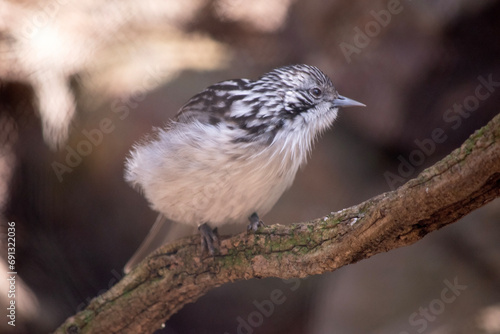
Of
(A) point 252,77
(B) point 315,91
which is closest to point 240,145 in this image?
(B) point 315,91

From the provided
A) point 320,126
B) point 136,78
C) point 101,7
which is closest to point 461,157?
point 320,126

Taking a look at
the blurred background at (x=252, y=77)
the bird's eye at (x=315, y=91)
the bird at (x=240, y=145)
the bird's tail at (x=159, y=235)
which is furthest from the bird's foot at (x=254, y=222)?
the bird's eye at (x=315, y=91)

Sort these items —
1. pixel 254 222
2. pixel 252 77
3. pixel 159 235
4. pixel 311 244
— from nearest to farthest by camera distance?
pixel 311 244 < pixel 254 222 < pixel 159 235 < pixel 252 77

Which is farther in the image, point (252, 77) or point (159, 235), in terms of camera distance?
point (252, 77)

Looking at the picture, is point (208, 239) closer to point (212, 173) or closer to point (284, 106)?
point (212, 173)

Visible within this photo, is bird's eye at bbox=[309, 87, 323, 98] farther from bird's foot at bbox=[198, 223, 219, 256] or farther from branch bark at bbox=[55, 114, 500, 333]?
bird's foot at bbox=[198, 223, 219, 256]

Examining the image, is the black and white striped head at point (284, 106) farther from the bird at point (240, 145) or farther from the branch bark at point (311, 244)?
the branch bark at point (311, 244)
